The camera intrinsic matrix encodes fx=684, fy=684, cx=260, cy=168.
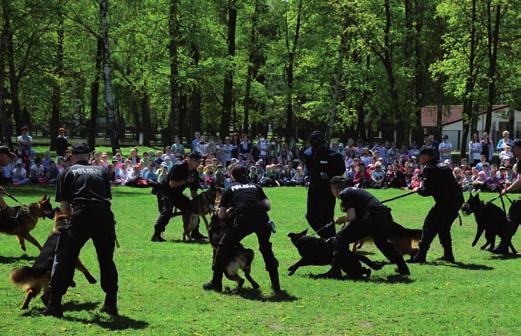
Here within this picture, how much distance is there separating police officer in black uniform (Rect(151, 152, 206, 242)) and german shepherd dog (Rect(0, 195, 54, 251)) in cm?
238

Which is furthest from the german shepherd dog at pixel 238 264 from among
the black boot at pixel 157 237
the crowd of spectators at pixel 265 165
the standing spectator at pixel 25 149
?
the standing spectator at pixel 25 149

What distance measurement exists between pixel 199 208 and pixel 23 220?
137 inches

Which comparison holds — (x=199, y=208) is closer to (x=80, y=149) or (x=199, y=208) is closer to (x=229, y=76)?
(x=80, y=149)

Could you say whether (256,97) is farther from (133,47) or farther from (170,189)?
(170,189)

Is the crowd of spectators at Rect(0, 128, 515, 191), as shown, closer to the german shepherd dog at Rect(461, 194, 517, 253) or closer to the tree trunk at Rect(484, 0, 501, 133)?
the tree trunk at Rect(484, 0, 501, 133)

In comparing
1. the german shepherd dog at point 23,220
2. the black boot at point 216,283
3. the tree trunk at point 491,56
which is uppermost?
the tree trunk at point 491,56

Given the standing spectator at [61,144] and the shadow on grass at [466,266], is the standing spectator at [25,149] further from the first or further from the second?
the shadow on grass at [466,266]

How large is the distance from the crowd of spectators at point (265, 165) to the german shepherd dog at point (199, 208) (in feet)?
30.8

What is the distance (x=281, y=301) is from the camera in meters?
8.15

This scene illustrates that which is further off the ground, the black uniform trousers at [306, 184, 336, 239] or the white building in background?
the white building in background

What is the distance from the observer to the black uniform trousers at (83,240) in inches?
280

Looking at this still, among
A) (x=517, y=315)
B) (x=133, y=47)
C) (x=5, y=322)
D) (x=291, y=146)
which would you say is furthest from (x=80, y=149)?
(x=133, y=47)

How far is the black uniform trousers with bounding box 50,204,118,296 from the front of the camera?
7113mm

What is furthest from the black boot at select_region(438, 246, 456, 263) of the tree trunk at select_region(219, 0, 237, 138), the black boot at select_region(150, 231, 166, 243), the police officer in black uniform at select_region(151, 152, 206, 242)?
the tree trunk at select_region(219, 0, 237, 138)
